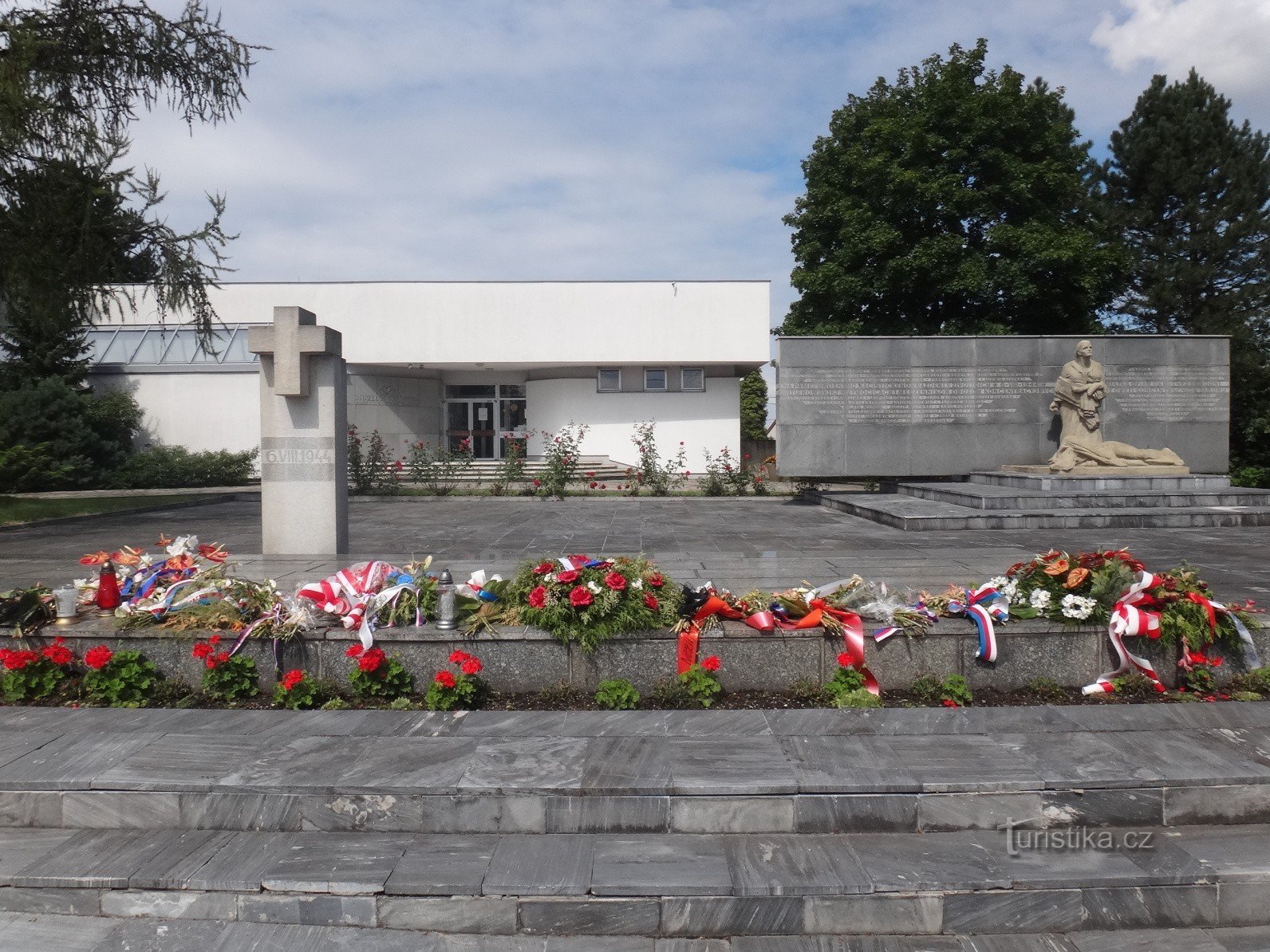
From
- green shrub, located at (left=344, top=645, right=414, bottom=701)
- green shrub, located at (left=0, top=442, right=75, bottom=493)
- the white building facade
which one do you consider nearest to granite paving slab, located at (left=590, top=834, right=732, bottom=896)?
green shrub, located at (left=344, top=645, right=414, bottom=701)

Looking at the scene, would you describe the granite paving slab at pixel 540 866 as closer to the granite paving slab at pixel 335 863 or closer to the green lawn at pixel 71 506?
the granite paving slab at pixel 335 863

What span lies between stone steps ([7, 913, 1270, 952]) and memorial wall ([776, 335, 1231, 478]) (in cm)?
1381

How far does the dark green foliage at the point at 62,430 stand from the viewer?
24.3 metres

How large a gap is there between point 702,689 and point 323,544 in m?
5.45

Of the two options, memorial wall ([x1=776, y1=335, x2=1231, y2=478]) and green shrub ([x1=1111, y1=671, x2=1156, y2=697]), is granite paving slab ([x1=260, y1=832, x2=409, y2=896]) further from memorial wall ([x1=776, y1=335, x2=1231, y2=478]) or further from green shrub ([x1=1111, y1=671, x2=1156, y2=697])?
memorial wall ([x1=776, y1=335, x2=1231, y2=478])

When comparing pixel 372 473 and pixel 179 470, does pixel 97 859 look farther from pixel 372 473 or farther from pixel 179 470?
pixel 179 470

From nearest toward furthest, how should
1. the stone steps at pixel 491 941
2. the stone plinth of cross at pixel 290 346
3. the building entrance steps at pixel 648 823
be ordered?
the stone steps at pixel 491 941 → the building entrance steps at pixel 648 823 → the stone plinth of cross at pixel 290 346

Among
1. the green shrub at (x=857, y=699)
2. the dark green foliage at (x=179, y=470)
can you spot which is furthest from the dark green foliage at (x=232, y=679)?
the dark green foliage at (x=179, y=470)

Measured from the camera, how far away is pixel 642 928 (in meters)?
3.24

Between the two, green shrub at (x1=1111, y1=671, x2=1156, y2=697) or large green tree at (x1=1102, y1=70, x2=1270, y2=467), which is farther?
large green tree at (x1=1102, y1=70, x2=1270, y2=467)

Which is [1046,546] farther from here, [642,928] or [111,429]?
[111,429]

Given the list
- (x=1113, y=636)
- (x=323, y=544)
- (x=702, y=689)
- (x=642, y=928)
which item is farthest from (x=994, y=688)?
(x=323, y=544)

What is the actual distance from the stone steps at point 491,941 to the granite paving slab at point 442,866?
15cm
